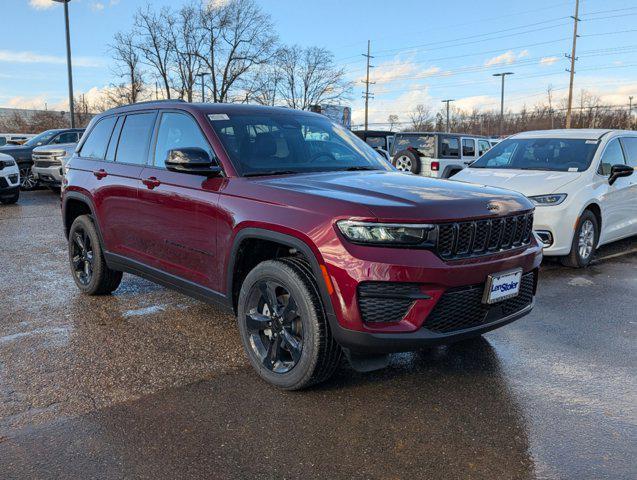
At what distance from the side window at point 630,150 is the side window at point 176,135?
6522mm

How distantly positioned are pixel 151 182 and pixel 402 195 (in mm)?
2130

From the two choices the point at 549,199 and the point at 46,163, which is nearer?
the point at 549,199

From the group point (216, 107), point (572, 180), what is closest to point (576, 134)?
point (572, 180)

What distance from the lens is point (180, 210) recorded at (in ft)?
13.2

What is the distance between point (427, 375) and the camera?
12.1ft

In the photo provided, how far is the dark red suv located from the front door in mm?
13

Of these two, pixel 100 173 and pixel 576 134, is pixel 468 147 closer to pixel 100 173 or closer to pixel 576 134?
pixel 576 134

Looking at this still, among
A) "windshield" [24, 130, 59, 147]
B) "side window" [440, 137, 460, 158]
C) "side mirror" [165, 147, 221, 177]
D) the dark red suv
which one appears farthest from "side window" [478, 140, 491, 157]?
"side mirror" [165, 147, 221, 177]

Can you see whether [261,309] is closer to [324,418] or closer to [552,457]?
[324,418]

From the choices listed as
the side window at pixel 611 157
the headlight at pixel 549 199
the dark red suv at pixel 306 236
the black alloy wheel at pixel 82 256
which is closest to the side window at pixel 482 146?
the side window at pixel 611 157

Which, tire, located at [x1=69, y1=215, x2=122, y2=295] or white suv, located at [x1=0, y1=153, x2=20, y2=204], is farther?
white suv, located at [x1=0, y1=153, x2=20, y2=204]

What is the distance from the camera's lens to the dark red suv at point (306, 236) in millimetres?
2941

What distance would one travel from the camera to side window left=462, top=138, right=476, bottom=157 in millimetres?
17344

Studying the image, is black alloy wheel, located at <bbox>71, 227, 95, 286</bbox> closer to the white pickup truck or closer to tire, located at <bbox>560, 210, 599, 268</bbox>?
tire, located at <bbox>560, 210, 599, 268</bbox>
